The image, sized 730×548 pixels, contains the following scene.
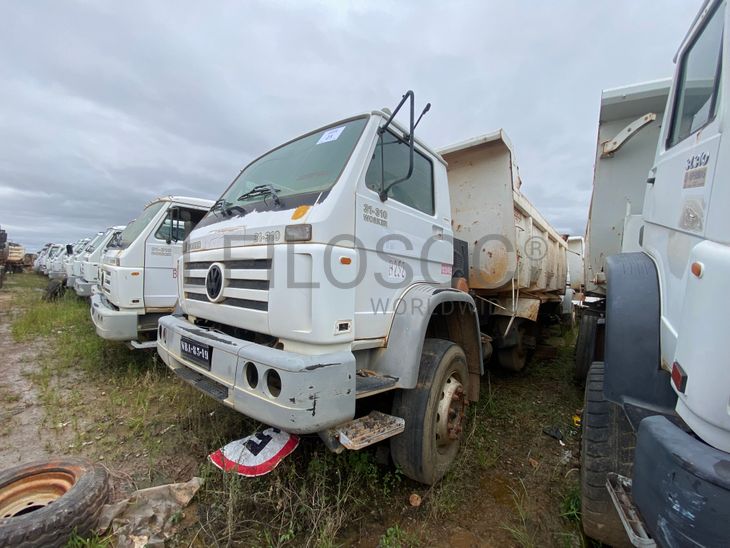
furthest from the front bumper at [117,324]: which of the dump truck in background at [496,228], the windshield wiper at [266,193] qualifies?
the dump truck in background at [496,228]

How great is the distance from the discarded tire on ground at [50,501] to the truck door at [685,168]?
2.99 metres

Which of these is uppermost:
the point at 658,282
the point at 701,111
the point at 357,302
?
the point at 701,111

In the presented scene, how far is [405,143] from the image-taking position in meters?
2.60

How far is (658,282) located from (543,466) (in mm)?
1807

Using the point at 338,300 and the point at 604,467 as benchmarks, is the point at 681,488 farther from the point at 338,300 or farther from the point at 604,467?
the point at 338,300

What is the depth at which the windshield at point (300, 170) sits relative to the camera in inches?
89.0

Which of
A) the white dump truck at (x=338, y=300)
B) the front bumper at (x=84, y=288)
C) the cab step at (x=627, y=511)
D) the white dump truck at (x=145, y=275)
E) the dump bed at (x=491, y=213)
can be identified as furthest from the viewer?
the front bumper at (x=84, y=288)

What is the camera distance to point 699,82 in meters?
1.83

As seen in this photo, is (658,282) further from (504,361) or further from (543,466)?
(504,361)

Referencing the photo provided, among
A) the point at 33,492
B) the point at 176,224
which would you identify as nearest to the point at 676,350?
the point at 33,492

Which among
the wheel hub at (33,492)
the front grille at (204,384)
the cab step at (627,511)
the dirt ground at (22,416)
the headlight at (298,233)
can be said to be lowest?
the dirt ground at (22,416)

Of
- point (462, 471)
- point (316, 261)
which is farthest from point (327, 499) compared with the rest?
point (316, 261)

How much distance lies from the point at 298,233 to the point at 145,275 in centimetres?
368

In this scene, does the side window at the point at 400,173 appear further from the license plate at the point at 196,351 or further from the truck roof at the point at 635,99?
the truck roof at the point at 635,99
